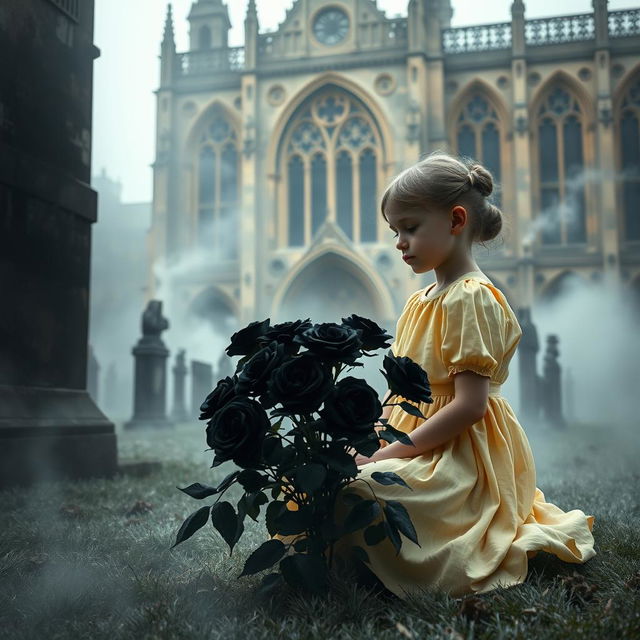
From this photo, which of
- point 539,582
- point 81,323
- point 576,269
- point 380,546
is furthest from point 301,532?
point 576,269

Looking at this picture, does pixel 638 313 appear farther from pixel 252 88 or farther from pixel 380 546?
pixel 380 546

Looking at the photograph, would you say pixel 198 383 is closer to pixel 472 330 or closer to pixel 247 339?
pixel 247 339

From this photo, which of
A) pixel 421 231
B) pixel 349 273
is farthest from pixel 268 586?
pixel 349 273

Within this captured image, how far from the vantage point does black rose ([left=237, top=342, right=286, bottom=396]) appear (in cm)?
202

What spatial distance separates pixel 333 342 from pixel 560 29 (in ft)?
89.2

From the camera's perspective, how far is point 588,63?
2497 centimetres

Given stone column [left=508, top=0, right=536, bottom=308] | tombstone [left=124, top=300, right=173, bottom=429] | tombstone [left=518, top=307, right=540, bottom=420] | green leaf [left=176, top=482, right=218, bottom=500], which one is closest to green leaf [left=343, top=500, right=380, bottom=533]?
green leaf [left=176, top=482, right=218, bottom=500]

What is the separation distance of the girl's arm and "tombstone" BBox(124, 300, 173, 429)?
11.5 meters

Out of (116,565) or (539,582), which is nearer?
(539,582)

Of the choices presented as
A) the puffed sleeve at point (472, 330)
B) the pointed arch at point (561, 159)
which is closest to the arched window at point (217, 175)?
the pointed arch at point (561, 159)

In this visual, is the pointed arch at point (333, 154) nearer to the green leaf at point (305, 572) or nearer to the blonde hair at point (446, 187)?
the blonde hair at point (446, 187)

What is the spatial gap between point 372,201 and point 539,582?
24.2 meters

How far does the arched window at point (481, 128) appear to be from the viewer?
2569 centimetres

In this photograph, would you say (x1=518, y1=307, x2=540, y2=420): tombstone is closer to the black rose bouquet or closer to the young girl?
the young girl
